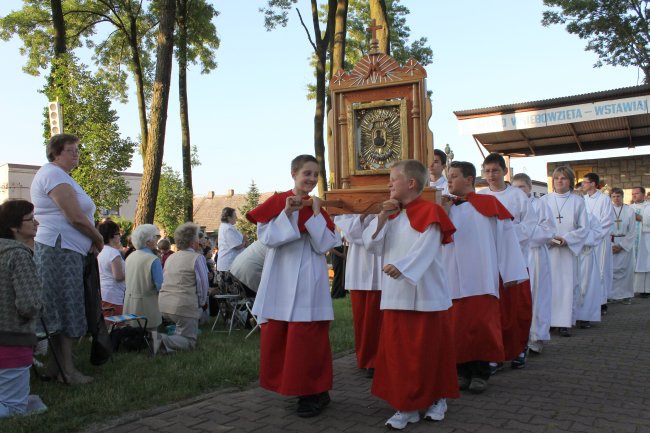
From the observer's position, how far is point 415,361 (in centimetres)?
401

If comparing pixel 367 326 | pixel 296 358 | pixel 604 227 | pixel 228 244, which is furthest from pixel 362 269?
pixel 604 227

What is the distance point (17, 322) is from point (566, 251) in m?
7.01

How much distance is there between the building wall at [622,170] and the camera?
17.1 meters

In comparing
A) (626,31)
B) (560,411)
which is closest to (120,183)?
(560,411)

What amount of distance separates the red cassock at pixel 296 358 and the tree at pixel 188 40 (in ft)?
50.8

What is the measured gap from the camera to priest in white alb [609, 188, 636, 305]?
12.1 metres

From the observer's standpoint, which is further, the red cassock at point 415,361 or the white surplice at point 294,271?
the white surplice at point 294,271

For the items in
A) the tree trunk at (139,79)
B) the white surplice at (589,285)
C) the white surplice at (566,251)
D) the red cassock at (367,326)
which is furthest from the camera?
the tree trunk at (139,79)

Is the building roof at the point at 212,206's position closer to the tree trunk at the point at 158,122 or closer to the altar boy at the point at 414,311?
the tree trunk at the point at 158,122

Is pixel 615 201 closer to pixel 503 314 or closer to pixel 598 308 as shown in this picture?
pixel 598 308

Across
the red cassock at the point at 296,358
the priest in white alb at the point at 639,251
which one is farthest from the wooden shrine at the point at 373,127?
the priest in white alb at the point at 639,251

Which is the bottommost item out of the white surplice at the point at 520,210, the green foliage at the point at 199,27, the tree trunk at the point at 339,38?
the white surplice at the point at 520,210

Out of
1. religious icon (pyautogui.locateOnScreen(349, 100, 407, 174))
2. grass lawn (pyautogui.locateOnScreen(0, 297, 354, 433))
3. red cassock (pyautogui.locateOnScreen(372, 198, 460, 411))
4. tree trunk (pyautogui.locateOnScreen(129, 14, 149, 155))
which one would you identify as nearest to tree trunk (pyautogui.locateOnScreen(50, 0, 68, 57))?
tree trunk (pyautogui.locateOnScreen(129, 14, 149, 155))

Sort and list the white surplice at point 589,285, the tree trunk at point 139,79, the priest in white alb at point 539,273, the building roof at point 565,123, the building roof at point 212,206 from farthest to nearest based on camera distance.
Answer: the building roof at point 212,206 < the tree trunk at point 139,79 < the building roof at point 565,123 < the white surplice at point 589,285 < the priest in white alb at point 539,273
